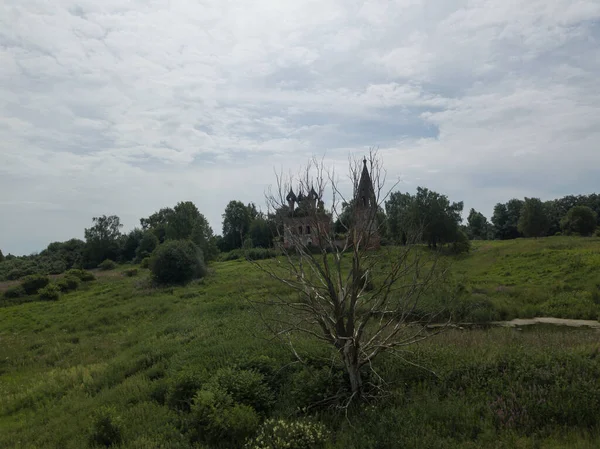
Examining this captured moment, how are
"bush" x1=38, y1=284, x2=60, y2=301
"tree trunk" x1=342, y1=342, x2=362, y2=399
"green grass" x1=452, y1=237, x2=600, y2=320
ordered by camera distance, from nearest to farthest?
"tree trunk" x1=342, y1=342, x2=362, y2=399
"green grass" x1=452, y1=237, x2=600, y2=320
"bush" x1=38, y1=284, x2=60, y2=301

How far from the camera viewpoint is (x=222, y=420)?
6809 mm

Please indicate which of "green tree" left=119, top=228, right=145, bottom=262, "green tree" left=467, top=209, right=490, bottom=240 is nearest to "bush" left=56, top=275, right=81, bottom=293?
"green tree" left=119, top=228, right=145, bottom=262

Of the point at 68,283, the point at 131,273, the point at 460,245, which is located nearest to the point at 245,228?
the point at 131,273

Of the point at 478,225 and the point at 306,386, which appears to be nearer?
the point at 306,386

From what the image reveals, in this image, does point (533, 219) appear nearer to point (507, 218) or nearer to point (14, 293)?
point (507, 218)

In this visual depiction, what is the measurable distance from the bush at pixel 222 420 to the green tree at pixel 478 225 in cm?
7233

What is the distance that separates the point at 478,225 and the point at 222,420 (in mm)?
78213

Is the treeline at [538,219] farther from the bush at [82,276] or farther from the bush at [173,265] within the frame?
the bush at [82,276]

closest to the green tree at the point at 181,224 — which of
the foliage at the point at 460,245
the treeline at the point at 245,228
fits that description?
the treeline at the point at 245,228

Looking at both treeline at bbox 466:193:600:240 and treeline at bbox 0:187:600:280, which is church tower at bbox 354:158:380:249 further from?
treeline at bbox 466:193:600:240

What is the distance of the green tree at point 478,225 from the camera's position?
7356 cm

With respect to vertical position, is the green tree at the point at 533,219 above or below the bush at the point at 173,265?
above

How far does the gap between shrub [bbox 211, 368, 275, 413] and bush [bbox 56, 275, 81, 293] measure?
102 feet

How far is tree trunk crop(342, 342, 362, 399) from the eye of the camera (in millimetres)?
7004
